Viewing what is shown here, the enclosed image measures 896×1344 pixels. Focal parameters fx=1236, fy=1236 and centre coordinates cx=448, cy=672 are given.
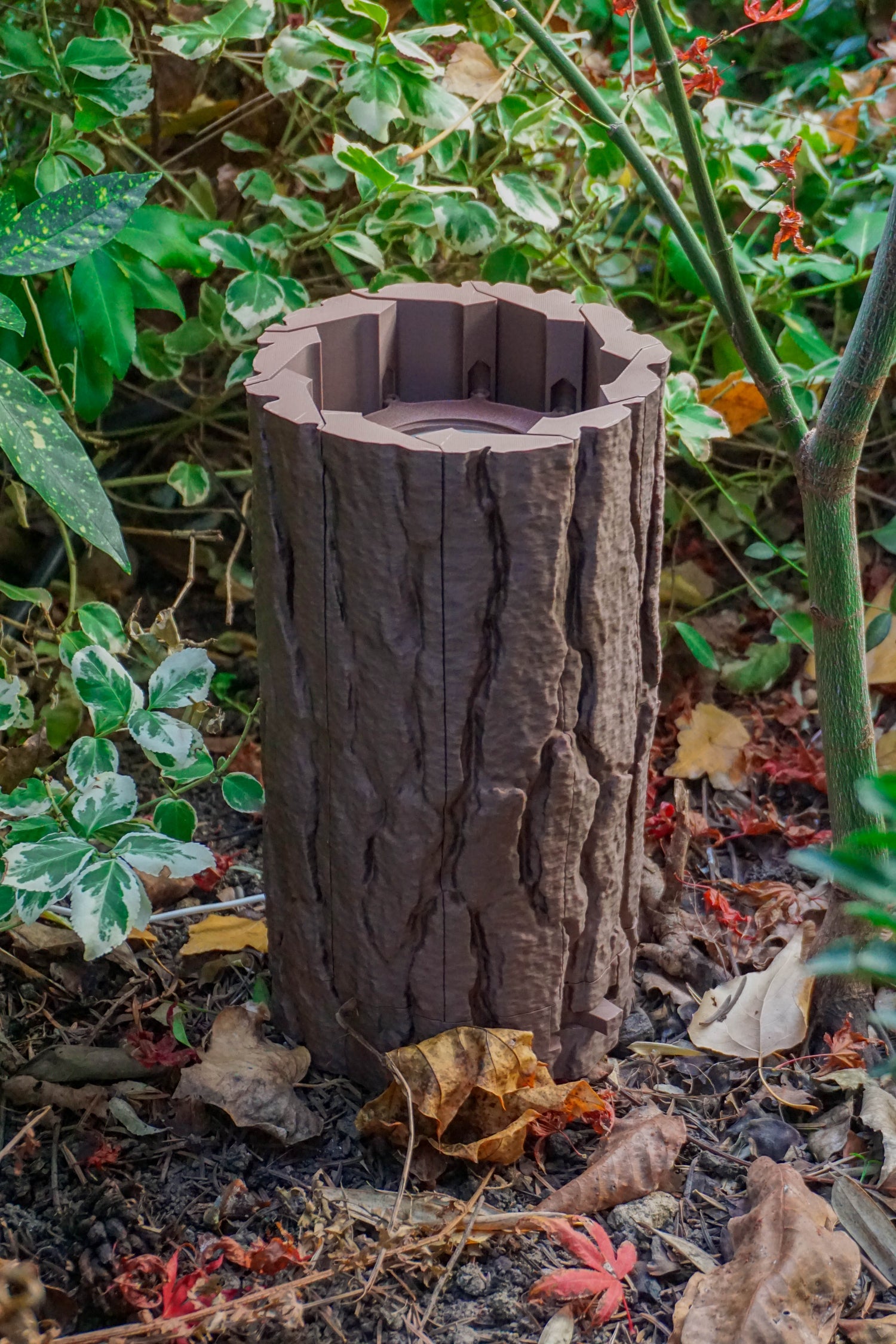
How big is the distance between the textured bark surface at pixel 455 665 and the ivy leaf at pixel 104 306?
1.47 ft

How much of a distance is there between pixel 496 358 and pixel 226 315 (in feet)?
1.93

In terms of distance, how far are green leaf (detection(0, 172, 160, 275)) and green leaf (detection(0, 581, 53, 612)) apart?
0.65 m

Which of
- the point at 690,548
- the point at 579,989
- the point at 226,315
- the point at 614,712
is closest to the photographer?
the point at 614,712

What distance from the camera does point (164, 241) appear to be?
6.30 ft

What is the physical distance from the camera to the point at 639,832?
5.43 feet

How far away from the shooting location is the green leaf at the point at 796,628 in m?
2.20

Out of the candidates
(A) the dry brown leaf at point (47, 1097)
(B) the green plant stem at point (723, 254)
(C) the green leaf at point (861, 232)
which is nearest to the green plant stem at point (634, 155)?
(B) the green plant stem at point (723, 254)

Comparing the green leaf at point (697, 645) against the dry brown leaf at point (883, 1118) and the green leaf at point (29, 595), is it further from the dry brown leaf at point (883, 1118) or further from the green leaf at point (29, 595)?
the green leaf at point (29, 595)

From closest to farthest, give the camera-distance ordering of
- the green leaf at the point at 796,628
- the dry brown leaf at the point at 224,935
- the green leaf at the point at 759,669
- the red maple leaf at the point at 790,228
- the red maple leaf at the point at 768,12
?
the red maple leaf at the point at 768,12 < the red maple leaf at the point at 790,228 < the dry brown leaf at the point at 224,935 < the green leaf at the point at 796,628 < the green leaf at the point at 759,669

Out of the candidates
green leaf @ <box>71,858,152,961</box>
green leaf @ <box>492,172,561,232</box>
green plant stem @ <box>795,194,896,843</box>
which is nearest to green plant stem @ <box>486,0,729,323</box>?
green plant stem @ <box>795,194,896,843</box>

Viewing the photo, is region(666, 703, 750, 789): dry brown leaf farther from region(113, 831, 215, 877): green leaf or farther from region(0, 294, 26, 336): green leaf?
region(0, 294, 26, 336): green leaf

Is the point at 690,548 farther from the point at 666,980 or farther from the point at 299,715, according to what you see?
the point at 299,715

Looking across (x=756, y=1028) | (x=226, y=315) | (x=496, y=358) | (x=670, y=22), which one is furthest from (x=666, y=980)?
(x=670, y=22)

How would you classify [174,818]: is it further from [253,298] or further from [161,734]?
[253,298]
